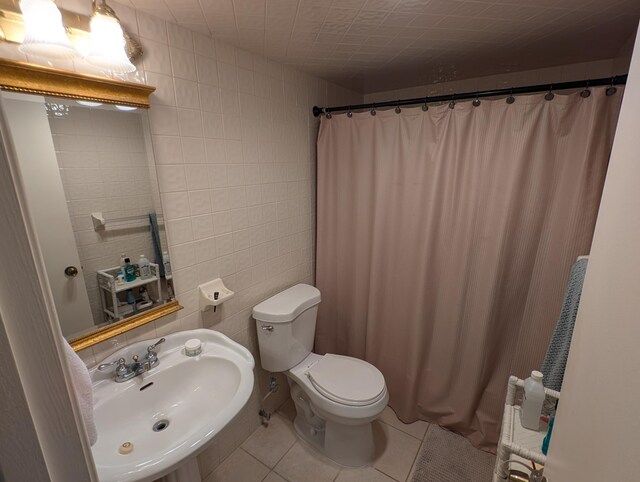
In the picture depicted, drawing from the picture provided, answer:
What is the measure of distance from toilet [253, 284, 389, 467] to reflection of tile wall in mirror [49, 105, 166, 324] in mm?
755

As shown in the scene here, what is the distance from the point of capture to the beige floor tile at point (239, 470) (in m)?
1.53

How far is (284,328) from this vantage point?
1599 mm

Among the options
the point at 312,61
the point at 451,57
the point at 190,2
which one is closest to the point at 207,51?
the point at 190,2

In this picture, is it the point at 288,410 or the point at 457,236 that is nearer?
the point at 457,236

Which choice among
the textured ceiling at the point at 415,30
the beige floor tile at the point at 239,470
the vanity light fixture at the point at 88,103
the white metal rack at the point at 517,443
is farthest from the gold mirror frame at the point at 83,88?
the white metal rack at the point at 517,443

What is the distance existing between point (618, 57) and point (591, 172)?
674 millimetres

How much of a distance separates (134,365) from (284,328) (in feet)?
2.34

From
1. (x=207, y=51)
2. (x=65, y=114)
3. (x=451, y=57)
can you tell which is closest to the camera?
(x=65, y=114)

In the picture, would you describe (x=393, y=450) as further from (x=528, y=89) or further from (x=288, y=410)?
(x=528, y=89)

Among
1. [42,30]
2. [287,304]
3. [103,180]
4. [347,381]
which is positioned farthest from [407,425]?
[42,30]

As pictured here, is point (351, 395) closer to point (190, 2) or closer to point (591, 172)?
point (591, 172)

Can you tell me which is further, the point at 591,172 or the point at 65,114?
the point at 591,172

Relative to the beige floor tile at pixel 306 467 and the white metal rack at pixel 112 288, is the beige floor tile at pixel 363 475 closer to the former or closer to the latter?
the beige floor tile at pixel 306 467

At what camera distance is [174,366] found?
3.78 ft
